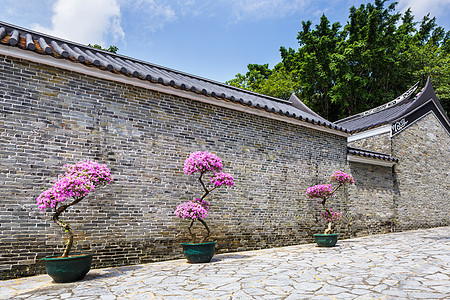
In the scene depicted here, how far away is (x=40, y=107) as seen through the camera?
5.43 metres

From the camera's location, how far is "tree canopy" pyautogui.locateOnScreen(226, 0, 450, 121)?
69.2ft

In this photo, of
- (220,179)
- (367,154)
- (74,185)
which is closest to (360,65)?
(367,154)

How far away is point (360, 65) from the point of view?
71.3 feet

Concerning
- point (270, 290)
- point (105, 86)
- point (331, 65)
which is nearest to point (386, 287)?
point (270, 290)

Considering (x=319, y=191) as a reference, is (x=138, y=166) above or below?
above

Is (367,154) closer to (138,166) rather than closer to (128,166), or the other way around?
(138,166)

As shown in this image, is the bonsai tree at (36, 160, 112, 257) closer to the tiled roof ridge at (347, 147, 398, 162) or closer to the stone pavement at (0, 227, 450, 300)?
the stone pavement at (0, 227, 450, 300)

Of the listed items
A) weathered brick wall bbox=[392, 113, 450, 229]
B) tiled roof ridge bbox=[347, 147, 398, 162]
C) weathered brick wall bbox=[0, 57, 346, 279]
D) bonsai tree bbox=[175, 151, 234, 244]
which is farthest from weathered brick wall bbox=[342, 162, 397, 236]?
bonsai tree bbox=[175, 151, 234, 244]

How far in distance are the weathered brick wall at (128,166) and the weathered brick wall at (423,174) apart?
5.78 m

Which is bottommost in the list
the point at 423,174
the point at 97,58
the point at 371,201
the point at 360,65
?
the point at 371,201

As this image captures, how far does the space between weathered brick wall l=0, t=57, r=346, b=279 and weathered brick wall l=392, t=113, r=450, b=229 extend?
5776 mm

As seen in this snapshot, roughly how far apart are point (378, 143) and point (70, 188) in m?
11.7

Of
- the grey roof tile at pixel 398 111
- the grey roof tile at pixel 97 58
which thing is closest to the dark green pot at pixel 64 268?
the grey roof tile at pixel 97 58

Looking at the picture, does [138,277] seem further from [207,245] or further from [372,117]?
[372,117]
